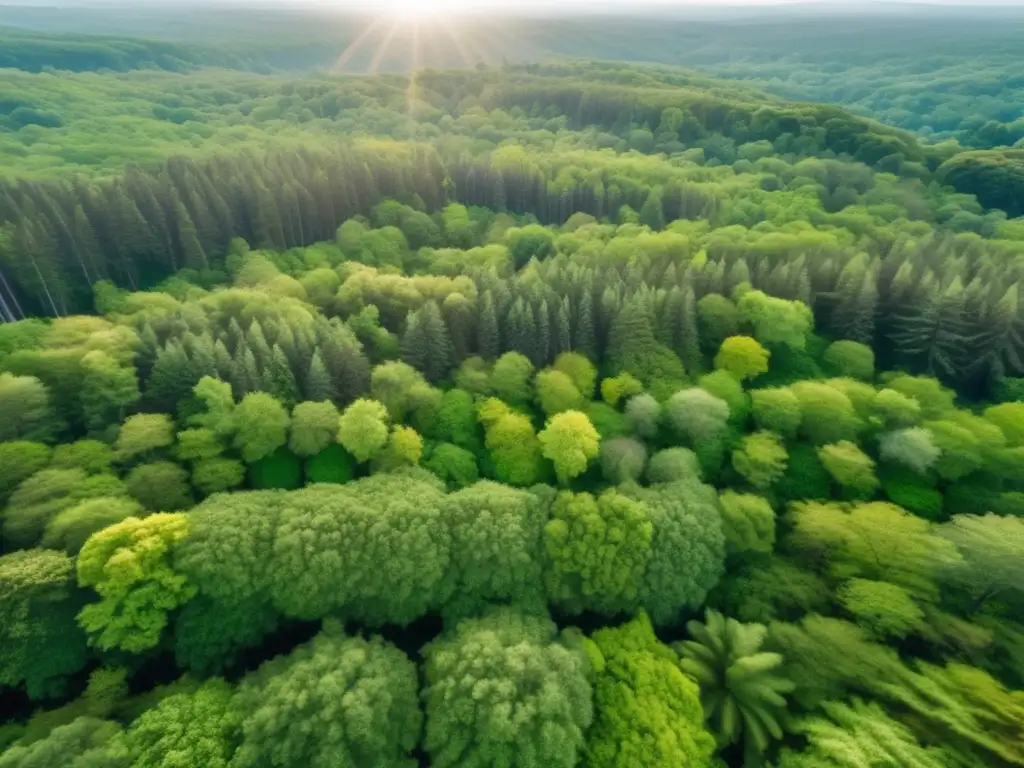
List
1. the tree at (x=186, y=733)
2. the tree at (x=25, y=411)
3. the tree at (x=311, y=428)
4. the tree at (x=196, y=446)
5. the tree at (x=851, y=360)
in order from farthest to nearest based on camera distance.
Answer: the tree at (x=851, y=360) → the tree at (x=311, y=428) → the tree at (x=196, y=446) → the tree at (x=25, y=411) → the tree at (x=186, y=733)

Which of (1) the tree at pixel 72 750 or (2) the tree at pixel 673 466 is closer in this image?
(1) the tree at pixel 72 750

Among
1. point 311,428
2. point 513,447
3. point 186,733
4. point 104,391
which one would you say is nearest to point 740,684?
point 513,447

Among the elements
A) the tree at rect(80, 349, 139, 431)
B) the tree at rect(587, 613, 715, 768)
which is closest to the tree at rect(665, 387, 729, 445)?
the tree at rect(587, 613, 715, 768)

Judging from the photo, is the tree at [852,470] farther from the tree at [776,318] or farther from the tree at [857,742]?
the tree at [857,742]

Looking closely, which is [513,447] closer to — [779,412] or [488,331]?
[488,331]

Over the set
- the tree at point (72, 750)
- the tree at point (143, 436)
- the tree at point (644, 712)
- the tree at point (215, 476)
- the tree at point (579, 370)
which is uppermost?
the tree at point (143, 436)

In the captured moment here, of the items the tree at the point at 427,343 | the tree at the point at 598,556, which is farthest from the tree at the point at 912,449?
the tree at the point at 427,343
